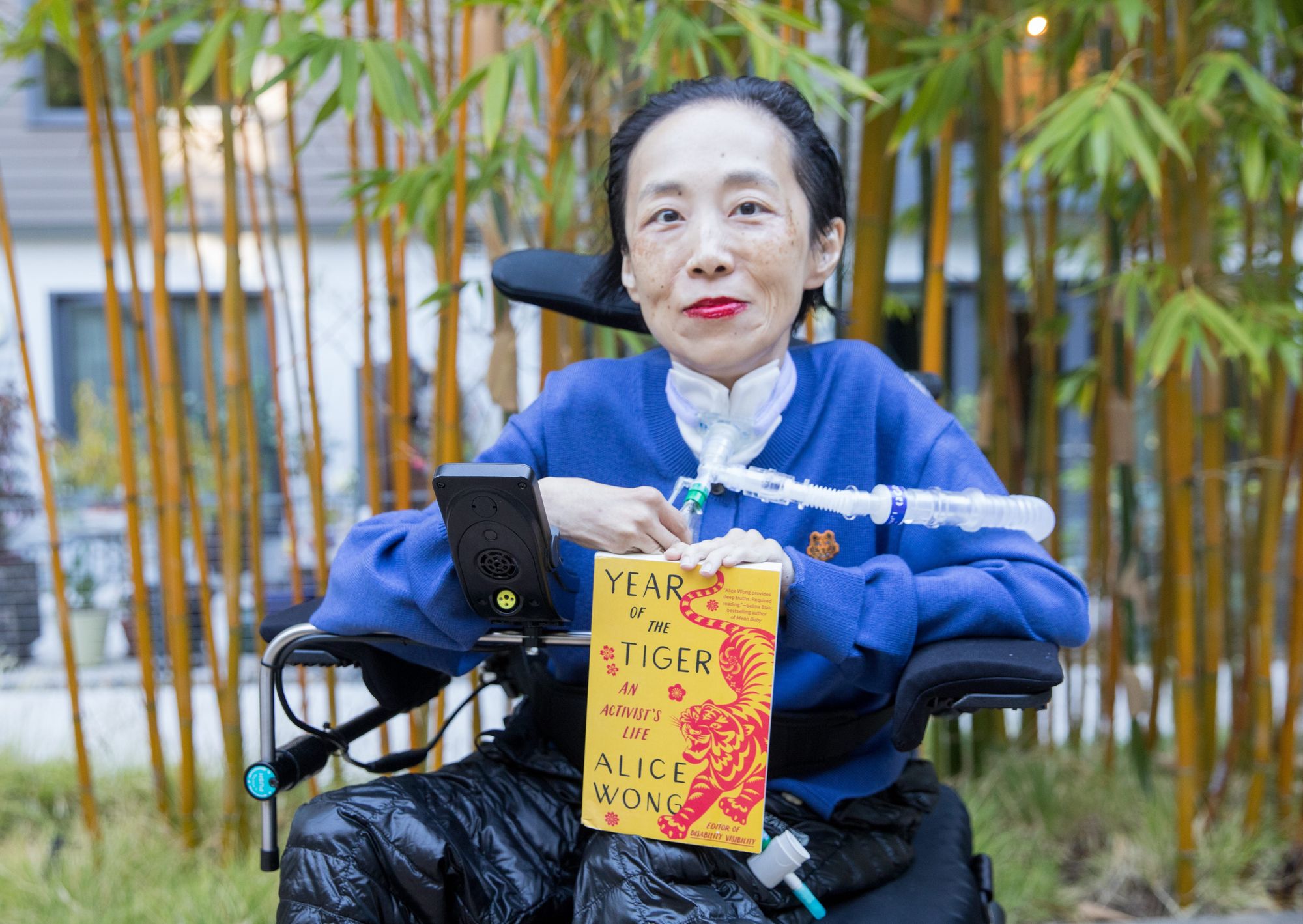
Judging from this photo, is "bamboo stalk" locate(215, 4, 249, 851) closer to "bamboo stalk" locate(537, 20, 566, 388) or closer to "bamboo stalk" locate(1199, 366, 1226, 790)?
"bamboo stalk" locate(537, 20, 566, 388)

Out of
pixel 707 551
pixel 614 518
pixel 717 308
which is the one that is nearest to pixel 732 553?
pixel 707 551

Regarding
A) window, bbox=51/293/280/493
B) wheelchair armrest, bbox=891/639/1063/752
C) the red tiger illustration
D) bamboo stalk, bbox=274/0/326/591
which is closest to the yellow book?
the red tiger illustration

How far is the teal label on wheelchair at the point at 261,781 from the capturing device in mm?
1098

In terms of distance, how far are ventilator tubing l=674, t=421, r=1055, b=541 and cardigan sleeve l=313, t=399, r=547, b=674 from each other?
255mm

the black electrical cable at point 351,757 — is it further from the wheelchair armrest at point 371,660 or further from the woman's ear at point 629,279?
the woman's ear at point 629,279

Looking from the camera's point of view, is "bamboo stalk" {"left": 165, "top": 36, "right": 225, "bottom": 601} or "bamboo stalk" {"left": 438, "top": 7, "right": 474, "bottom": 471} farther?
"bamboo stalk" {"left": 165, "top": 36, "right": 225, "bottom": 601}

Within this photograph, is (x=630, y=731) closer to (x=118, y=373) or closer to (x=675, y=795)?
(x=675, y=795)

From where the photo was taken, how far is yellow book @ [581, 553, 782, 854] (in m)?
0.98

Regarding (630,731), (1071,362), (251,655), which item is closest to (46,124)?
(251,655)

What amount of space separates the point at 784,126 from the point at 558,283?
388 millimetres

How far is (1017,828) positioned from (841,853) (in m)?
1.50

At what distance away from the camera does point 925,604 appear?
106 cm

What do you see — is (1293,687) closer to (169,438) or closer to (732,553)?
(732,553)

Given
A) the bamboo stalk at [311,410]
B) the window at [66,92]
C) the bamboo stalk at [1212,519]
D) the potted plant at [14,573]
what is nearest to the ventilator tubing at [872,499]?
the bamboo stalk at [1212,519]
